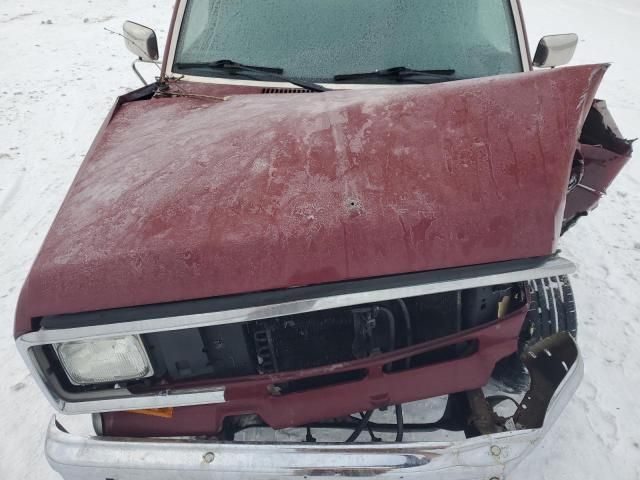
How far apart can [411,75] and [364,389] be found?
4.84ft

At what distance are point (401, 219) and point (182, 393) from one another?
2.92ft

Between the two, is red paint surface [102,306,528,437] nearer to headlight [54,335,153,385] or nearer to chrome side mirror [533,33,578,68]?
headlight [54,335,153,385]

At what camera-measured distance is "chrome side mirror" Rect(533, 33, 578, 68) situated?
265 centimetres

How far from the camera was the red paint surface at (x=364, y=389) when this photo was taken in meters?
1.55

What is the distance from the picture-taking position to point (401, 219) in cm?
134

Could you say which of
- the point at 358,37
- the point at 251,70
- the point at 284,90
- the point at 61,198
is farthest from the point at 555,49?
the point at 61,198

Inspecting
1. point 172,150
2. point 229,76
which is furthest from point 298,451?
point 229,76

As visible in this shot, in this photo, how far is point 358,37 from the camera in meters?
2.35

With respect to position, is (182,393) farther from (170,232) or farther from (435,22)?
(435,22)

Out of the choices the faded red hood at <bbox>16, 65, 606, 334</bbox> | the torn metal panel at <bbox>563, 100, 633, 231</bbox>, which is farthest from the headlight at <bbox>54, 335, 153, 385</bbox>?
the torn metal panel at <bbox>563, 100, 633, 231</bbox>

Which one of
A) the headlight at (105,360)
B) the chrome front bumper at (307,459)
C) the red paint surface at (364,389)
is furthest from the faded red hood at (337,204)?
the chrome front bumper at (307,459)

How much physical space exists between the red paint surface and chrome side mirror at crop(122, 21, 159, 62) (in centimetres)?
229

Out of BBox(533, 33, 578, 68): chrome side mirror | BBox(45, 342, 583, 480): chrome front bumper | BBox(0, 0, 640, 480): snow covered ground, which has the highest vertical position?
BBox(533, 33, 578, 68): chrome side mirror

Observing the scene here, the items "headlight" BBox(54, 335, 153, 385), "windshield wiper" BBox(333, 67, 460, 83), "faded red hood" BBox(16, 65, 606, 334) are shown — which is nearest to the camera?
"faded red hood" BBox(16, 65, 606, 334)
